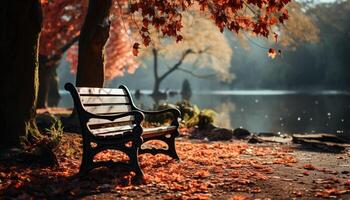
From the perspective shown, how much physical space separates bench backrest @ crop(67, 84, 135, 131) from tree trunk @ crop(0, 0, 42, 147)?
4.60ft

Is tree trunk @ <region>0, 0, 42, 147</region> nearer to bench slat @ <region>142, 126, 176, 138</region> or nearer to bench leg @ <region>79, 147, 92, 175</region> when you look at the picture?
bench leg @ <region>79, 147, 92, 175</region>

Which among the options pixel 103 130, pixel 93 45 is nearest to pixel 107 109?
pixel 103 130

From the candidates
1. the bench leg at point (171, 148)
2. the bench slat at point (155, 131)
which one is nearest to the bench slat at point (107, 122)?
the bench slat at point (155, 131)

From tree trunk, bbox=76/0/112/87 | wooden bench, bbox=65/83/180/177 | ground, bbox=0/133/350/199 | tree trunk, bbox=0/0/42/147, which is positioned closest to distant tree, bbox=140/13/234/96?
tree trunk, bbox=76/0/112/87

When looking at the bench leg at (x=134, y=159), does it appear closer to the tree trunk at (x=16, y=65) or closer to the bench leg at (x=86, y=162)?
Result: the bench leg at (x=86, y=162)

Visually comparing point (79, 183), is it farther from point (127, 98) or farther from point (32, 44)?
point (32, 44)

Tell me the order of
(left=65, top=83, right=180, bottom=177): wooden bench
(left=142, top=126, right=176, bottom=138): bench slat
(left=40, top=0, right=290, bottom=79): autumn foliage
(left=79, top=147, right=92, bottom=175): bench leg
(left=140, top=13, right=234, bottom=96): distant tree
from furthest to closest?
(left=140, top=13, right=234, bottom=96): distant tree → (left=40, top=0, right=290, bottom=79): autumn foliage → (left=142, top=126, right=176, bottom=138): bench slat → (left=79, top=147, right=92, bottom=175): bench leg → (left=65, top=83, right=180, bottom=177): wooden bench

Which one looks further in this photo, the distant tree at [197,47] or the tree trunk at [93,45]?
the distant tree at [197,47]

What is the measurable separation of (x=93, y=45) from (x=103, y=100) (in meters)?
5.10

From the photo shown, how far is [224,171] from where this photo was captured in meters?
7.14

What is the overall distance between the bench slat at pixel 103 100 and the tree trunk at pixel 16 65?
1495 mm

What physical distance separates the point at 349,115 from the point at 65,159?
77.7ft

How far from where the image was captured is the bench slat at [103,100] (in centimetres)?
665

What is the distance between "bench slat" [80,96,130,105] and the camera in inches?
262
